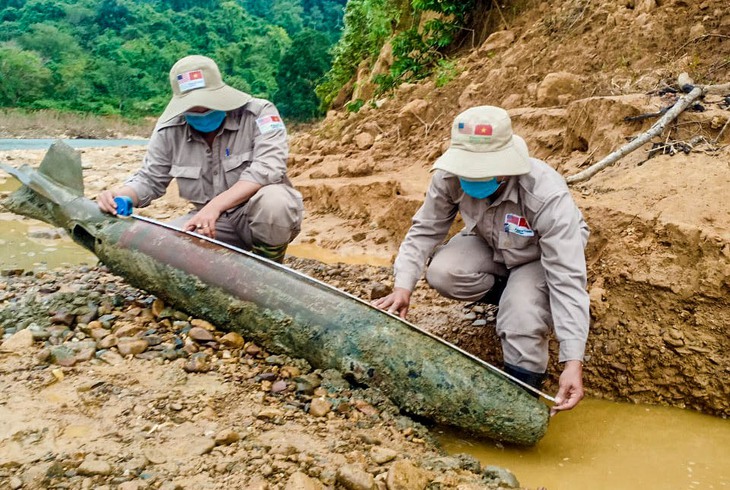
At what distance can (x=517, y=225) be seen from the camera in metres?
2.50

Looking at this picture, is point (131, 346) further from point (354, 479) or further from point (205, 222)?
point (354, 479)

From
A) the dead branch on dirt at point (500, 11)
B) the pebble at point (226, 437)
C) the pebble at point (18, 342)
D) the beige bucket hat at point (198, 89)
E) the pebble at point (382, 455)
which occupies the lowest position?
the pebble at point (382, 455)

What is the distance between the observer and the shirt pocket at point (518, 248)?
254cm

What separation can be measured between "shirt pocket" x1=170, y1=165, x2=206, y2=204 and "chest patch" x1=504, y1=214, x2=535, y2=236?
1657 mm

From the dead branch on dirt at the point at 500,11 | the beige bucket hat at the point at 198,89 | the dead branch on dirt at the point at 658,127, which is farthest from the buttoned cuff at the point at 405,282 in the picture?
the dead branch on dirt at the point at 500,11

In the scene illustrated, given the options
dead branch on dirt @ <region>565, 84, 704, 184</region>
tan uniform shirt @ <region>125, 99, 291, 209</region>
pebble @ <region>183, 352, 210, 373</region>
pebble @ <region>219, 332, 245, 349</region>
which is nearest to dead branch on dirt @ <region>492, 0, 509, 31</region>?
dead branch on dirt @ <region>565, 84, 704, 184</region>

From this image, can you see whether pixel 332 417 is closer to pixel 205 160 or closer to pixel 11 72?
pixel 205 160

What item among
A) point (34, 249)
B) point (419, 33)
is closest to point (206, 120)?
point (34, 249)

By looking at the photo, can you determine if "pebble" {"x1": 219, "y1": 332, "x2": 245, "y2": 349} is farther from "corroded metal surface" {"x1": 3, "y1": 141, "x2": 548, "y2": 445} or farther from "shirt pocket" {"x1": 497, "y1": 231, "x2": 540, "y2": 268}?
"shirt pocket" {"x1": 497, "y1": 231, "x2": 540, "y2": 268}

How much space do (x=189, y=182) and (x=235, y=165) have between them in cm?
29

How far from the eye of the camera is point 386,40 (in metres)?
9.75

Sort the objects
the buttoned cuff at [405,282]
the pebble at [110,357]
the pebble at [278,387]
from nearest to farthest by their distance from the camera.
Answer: the pebble at [278,387]
the pebble at [110,357]
the buttoned cuff at [405,282]

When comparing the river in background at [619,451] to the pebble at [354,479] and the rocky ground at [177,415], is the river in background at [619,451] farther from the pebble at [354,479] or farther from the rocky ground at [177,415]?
the pebble at [354,479]

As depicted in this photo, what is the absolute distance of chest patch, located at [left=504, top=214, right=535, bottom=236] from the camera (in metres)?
2.48
